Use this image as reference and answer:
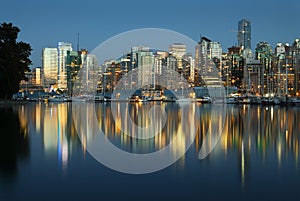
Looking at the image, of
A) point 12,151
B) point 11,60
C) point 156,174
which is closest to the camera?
point 156,174

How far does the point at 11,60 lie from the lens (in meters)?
53.4

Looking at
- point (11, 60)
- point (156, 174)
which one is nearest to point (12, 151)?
point (156, 174)

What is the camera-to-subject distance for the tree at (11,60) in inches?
2099

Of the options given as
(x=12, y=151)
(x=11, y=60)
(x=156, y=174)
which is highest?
(x=11, y=60)

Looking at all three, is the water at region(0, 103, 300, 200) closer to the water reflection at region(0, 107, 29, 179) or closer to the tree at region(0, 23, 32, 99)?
the water reflection at region(0, 107, 29, 179)

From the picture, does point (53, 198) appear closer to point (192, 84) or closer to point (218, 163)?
point (218, 163)

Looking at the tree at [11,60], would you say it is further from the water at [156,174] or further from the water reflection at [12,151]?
the water at [156,174]

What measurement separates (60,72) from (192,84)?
205 ft

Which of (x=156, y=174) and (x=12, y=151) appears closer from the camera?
(x=156, y=174)

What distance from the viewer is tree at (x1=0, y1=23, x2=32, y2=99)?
175 ft

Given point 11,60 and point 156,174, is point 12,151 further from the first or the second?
point 11,60

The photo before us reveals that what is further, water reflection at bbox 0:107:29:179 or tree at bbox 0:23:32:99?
tree at bbox 0:23:32:99

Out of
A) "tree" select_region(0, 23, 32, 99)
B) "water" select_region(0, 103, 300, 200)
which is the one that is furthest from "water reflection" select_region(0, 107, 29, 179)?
"tree" select_region(0, 23, 32, 99)

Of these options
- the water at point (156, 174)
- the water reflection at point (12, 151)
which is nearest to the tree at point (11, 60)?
the water reflection at point (12, 151)
